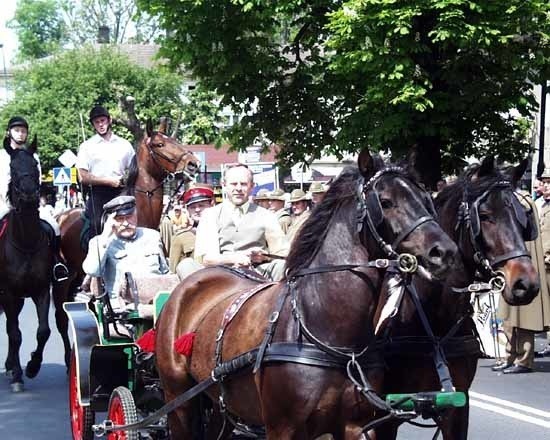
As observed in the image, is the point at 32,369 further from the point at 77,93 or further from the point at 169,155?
the point at 77,93

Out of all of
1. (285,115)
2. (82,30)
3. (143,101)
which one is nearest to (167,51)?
(285,115)

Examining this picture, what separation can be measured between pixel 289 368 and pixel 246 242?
202 cm

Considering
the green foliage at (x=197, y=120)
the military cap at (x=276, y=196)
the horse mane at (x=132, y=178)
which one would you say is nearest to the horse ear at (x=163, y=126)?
the horse mane at (x=132, y=178)

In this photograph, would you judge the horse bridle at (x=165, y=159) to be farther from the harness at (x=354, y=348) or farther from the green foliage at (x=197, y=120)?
the green foliage at (x=197, y=120)

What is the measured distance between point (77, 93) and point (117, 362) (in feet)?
184

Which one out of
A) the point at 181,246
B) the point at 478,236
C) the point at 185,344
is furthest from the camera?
the point at 181,246

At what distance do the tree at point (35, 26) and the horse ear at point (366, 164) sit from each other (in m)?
87.7

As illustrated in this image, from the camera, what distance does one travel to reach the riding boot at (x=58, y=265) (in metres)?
12.6

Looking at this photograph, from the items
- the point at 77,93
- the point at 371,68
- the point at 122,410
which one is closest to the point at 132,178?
the point at 122,410

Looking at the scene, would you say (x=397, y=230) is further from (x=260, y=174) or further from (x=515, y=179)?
(x=260, y=174)

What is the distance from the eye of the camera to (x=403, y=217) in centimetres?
558

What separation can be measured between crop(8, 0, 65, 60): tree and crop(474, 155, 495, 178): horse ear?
86.0 metres

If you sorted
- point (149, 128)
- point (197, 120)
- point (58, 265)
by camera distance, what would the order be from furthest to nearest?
point (197, 120) < point (58, 265) < point (149, 128)

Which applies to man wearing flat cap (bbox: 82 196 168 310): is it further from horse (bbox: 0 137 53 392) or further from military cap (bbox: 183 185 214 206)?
horse (bbox: 0 137 53 392)
